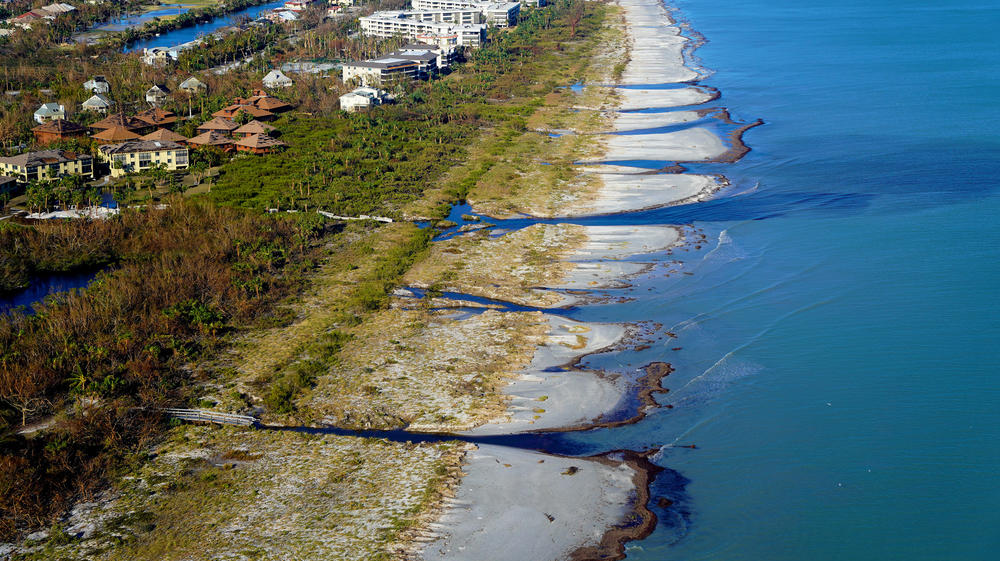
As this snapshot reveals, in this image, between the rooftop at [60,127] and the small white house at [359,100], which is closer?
the rooftop at [60,127]

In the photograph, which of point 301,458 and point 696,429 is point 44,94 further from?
point 696,429

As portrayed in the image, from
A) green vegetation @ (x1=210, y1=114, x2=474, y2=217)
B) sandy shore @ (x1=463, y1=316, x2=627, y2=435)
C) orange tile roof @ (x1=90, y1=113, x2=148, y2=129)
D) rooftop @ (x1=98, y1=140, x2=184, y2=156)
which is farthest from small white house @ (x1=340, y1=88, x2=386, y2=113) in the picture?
sandy shore @ (x1=463, y1=316, x2=627, y2=435)

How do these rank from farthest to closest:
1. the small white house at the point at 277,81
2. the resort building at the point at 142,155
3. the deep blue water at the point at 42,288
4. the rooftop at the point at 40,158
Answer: the small white house at the point at 277,81 < the resort building at the point at 142,155 < the rooftop at the point at 40,158 < the deep blue water at the point at 42,288

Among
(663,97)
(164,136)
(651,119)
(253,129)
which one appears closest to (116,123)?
(164,136)

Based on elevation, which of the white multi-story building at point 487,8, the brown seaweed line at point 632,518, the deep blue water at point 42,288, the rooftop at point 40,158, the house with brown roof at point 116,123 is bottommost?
the brown seaweed line at point 632,518

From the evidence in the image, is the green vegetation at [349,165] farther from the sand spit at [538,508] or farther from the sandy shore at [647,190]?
the sand spit at [538,508]

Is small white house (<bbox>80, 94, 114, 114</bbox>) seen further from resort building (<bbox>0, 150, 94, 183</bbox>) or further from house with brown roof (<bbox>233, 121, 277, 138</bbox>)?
resort building (<bbox>0, 150, 94, 183</bbox>)

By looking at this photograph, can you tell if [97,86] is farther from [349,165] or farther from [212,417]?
[212,417]

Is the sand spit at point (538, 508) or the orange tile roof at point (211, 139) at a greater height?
the orange tile roof at point (211, 139)

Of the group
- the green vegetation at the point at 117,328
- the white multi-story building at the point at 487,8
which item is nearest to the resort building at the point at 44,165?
the green vegetation at the point at 117,328
